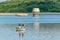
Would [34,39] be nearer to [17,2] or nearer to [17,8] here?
[17,8]

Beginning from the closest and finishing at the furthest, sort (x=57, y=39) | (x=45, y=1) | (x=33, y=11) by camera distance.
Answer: (x=57, y=39) < (x=33, y=11) < (x=45, y=1)

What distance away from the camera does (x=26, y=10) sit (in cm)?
8088

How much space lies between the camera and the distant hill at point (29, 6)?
79.9 meters

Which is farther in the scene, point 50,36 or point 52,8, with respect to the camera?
point 52,8

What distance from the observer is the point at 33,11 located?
79.2 m

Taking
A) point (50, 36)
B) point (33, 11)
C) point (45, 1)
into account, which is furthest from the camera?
point (45, 1)

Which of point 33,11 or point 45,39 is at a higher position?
point 45,39

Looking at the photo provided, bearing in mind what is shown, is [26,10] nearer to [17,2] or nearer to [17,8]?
[17,8]

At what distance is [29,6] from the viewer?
80.5m

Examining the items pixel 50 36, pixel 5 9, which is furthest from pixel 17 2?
pixel 50 36

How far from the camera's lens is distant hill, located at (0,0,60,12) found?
79875 millimetres

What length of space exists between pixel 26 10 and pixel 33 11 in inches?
94.2

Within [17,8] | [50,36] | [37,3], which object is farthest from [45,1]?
[50,36]

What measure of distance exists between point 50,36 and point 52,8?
4977 cm
